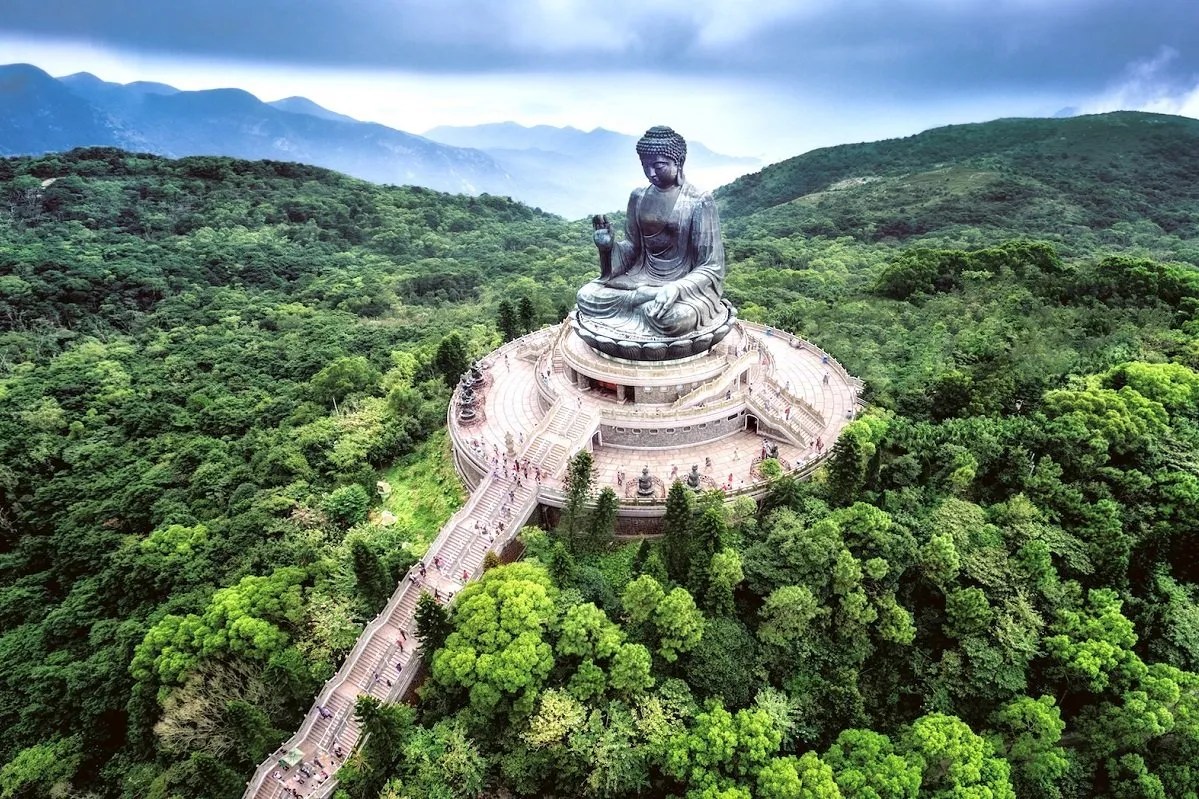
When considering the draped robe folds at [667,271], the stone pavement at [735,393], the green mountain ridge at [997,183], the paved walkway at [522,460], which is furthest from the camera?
the green mountain ridge at [997,183]

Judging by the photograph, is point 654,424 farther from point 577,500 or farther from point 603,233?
point 603,233

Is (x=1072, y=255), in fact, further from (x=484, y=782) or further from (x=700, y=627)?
(x=484, y=782)

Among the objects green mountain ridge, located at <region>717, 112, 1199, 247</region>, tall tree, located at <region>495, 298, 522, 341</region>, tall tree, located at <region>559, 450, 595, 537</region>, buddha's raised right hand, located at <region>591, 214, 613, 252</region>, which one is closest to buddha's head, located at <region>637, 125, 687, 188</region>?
buddha's raised right hand, located at <region>591, 214, 613, 252</region>

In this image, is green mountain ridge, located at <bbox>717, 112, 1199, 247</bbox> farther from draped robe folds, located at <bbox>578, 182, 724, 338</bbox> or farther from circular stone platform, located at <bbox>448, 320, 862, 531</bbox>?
circular stone platform, located at <bbox>448, 320, 862, 531</bbox>

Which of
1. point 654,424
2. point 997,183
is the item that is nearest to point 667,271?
point 654,424

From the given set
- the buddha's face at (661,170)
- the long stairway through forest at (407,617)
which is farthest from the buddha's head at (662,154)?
the long stairway through forest at (407,617)

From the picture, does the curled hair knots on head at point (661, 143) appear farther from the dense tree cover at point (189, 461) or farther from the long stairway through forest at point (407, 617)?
the dense tree cover at point (189, 461)
